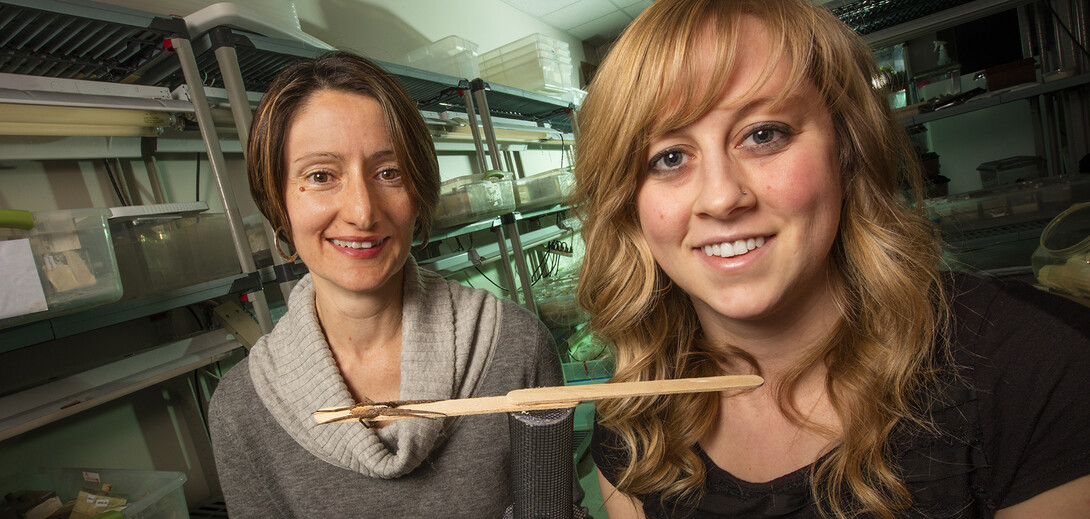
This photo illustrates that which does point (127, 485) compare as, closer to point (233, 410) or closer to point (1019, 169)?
point (233, 410)

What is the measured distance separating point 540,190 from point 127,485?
2.23m

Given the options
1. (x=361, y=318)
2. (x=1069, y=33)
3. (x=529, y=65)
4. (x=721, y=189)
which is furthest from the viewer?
(x=529, y=65)

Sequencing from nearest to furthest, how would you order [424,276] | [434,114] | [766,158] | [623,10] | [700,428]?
[766,158], [700,428], [424,276], [434,114], [623,10]

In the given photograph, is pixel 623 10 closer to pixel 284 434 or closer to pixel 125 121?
pixel 125 121

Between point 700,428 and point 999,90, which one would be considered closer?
point 700,428

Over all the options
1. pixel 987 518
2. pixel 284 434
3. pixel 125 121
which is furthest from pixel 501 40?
pixel 987 518

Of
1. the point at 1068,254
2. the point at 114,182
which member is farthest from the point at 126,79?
the point at 1068,254

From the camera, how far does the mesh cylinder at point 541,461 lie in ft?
1.68

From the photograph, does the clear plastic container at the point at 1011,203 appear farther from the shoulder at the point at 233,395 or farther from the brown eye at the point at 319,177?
the shoulder at the point at 233,395

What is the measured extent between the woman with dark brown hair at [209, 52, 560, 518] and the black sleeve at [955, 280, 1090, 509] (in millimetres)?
729

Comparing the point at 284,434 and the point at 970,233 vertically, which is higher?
the point at 284,434

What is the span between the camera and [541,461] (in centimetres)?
52

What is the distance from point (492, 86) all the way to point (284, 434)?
2124mm

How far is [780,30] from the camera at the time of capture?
704mm
